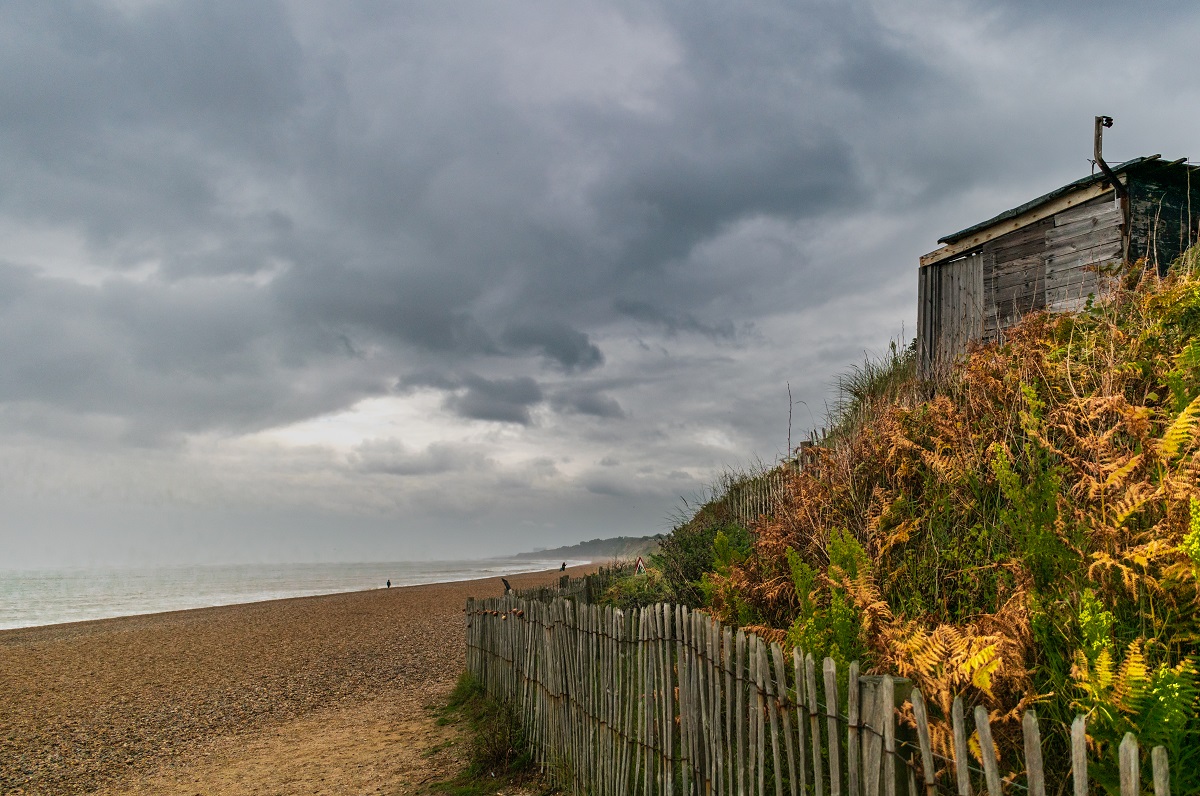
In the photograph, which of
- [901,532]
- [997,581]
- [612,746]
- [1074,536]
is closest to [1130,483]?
[1074,536]

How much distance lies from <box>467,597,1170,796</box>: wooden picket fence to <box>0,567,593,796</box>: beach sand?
156cm

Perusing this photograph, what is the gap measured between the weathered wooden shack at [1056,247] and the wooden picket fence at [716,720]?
21.4 feet

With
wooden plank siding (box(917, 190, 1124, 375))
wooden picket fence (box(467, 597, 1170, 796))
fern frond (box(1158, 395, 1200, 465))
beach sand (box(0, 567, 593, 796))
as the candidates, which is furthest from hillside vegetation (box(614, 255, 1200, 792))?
beach sand (box(0, 567, 593, 796))

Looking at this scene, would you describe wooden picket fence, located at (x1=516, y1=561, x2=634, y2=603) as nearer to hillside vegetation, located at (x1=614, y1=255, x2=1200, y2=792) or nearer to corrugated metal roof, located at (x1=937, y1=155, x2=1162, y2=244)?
hillside vegetation, located at (x1=614, y1=255, x2=1200, y2=792)

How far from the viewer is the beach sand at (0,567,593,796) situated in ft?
23.8

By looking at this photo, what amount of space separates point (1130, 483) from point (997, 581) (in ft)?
3.05

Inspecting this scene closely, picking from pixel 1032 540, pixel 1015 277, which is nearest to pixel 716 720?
pixel 1032 540

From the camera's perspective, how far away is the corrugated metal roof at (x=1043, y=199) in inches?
379

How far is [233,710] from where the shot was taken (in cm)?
1027

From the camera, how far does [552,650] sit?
20.5ft

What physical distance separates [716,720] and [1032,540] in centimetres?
195

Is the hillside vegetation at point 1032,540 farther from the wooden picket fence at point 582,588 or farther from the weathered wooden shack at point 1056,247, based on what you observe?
the weathered wooden shack at point 1056,247

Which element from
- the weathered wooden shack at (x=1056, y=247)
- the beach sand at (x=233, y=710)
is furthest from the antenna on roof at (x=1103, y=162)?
the beach sand at (x=233, y=710)

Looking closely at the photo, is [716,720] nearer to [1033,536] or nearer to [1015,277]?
[1033,536]
